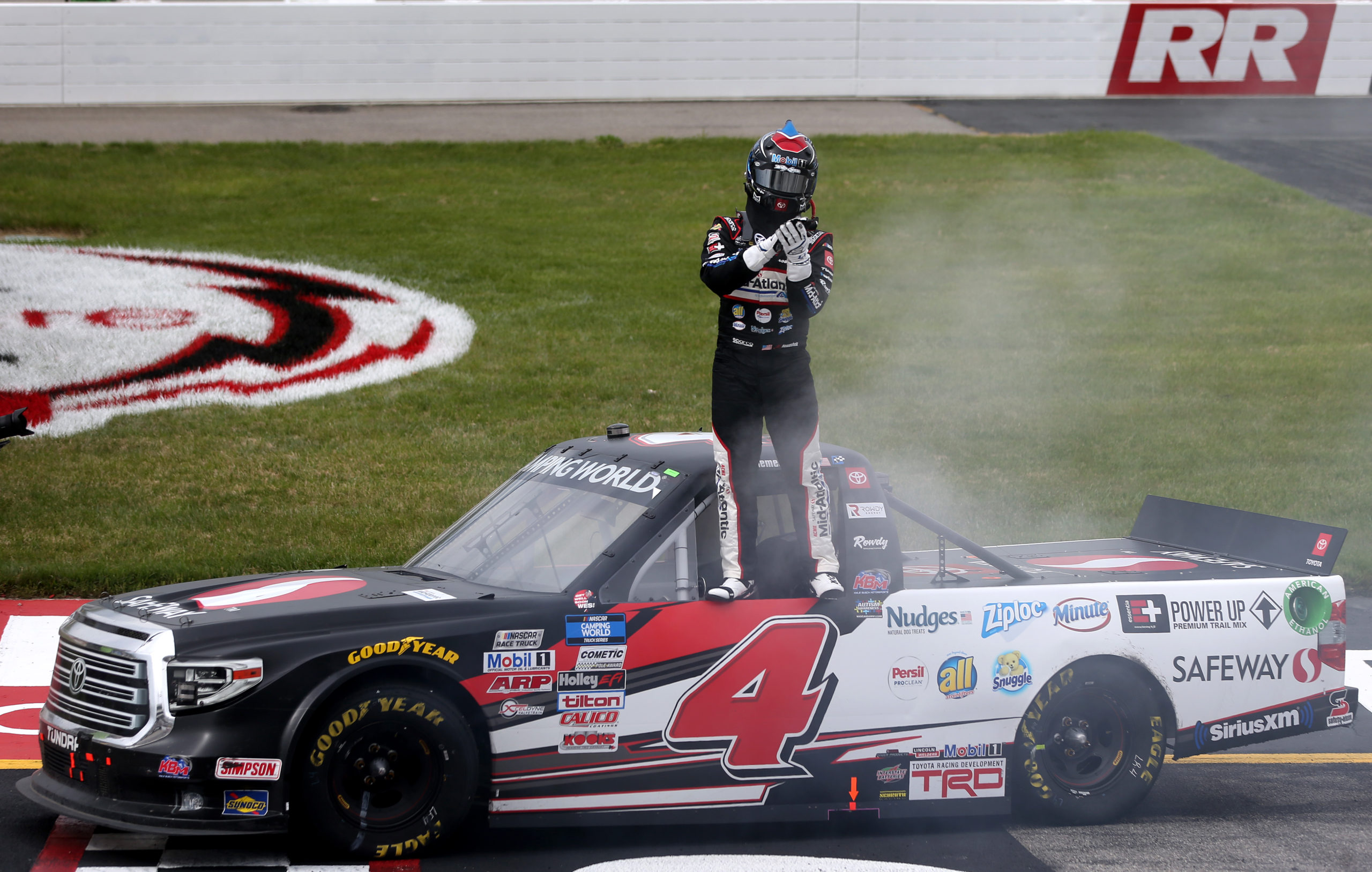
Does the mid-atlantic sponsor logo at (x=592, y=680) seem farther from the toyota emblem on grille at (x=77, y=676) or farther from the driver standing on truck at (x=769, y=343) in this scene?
the toyota emblem on grille at (x=77, y=676)

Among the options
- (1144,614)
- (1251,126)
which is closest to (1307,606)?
(1144,614)

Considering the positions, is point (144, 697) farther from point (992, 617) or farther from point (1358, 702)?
point (1358, 702)

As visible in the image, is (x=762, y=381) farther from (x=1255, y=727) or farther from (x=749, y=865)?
(x=1255, y=727)

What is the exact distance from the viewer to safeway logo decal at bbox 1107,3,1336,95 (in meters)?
29.8

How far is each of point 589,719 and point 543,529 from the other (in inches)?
33.6

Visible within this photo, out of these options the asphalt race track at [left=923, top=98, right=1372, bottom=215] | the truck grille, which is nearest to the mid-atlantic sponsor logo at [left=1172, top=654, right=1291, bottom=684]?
the truck grille

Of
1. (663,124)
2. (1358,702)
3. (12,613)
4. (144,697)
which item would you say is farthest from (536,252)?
(144,697)

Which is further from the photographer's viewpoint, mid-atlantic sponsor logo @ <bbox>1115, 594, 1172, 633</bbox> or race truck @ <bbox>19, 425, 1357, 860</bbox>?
mid-atlantic sponsor logo @ <bbox>1115, 594, 1172, 633</bbox>

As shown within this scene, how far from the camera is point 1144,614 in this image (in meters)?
5.43

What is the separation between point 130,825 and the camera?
4297 millimetres

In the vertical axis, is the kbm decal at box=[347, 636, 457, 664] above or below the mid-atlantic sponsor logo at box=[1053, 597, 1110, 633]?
above

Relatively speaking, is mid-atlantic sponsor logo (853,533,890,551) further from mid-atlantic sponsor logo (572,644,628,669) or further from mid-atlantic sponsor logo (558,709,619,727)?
mid-atlantic sponsor logo (558,709,619,727)

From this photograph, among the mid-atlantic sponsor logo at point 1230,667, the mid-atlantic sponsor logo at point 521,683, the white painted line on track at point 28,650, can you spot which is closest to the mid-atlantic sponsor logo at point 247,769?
the mid-atlantic sponsor logo at point 521,683

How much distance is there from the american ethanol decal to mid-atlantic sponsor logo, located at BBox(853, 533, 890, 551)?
8982 mm
